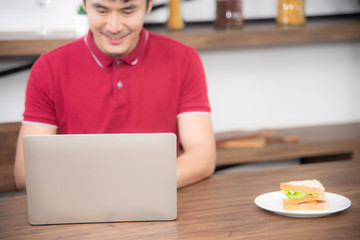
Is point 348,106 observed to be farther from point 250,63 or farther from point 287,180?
point 287,180

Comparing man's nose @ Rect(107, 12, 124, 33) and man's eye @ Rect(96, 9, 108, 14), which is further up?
man's eye @ Rect(96, 9, 108, 14)

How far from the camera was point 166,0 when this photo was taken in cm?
268

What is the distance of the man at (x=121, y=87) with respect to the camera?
1756 millimetres

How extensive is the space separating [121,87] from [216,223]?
0.75 metres

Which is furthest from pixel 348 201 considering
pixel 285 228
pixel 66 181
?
pixel 66 181

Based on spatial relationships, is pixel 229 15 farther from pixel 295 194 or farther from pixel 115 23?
pixel 295 194

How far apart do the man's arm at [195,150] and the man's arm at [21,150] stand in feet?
1.48

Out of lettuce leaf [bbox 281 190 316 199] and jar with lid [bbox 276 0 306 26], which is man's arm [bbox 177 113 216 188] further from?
jar with lid [bbox 276 0 306 26]

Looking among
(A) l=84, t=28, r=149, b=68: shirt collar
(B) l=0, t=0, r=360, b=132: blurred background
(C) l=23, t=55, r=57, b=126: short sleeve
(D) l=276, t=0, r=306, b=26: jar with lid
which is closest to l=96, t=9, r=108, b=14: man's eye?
(A) l=84, t=28, r=149, b=68: shirt collar

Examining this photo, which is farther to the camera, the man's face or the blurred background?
the blurred background

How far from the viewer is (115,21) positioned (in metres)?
1.69

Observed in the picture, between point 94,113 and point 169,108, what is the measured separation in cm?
26

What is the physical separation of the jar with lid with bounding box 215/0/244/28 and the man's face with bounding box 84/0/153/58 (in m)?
0.88

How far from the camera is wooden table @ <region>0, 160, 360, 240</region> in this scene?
1158 millimetres
